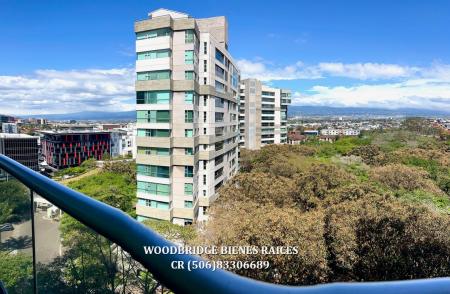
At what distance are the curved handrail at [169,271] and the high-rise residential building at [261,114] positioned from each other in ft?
131

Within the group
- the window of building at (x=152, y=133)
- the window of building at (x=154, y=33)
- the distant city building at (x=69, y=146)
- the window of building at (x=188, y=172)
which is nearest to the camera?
the window of building at (x=154, y=33)

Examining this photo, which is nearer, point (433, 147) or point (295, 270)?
point (295, 270)

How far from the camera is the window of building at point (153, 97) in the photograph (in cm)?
1492

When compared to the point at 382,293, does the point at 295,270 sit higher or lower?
lower

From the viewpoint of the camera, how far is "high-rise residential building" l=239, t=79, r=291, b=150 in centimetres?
4078

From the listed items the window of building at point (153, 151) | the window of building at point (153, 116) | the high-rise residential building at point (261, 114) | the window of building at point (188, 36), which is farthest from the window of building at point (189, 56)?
the high-rise residential building at point (261, 114)

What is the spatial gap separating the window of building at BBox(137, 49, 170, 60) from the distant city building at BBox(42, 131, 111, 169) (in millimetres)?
48898

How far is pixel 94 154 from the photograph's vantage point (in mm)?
64625

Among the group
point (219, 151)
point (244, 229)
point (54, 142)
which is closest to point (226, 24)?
point (219, 151)

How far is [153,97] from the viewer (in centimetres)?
1520

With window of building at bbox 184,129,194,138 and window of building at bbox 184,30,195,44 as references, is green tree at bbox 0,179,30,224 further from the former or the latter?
window of building at bbox 184,30,195,44

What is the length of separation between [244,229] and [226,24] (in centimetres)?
1904

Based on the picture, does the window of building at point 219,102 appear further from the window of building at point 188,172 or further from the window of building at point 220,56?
the window of building at point 188,172

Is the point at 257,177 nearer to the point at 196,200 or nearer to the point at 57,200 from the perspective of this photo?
the point at 196,200
